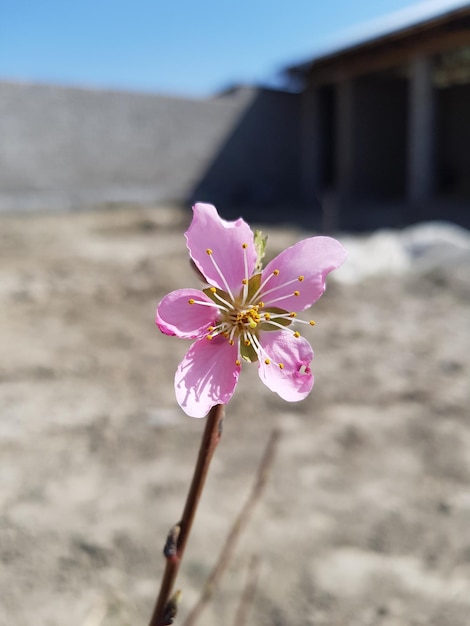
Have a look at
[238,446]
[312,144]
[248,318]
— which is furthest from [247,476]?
[312,144]

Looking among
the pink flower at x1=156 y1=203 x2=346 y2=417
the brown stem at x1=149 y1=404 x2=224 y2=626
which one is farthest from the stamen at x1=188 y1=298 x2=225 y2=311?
the brown stem at x1=149 y1=404 x2=224 y2=626

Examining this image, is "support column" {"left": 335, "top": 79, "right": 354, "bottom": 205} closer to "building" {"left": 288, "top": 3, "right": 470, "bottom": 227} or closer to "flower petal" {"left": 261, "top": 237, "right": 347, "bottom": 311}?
"building" {"left": 288, "top": 3, "right": 470, "bottom": 227}

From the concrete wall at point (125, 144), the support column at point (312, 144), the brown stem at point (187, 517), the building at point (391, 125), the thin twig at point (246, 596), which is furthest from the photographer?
the support column at point (312, 144)

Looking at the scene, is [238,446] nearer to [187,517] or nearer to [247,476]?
[247,476]

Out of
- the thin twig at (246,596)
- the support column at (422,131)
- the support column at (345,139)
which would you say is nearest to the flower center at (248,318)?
the thin twig at (246,596)

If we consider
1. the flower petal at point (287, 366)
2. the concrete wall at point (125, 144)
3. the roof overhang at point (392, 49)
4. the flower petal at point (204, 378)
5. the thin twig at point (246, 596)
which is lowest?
the thin twig at point (246, 596)

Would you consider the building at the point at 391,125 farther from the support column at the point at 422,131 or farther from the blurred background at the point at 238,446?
the blurred background at the point at 238,446
